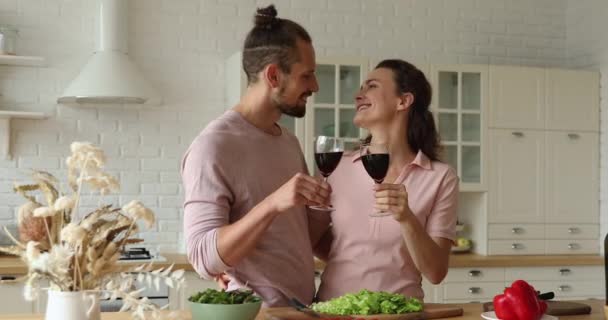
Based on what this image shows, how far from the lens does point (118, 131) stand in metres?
5.26

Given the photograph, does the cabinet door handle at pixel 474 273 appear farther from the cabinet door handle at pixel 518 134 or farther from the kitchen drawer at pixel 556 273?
the cabinet door handle at pixel 518 134

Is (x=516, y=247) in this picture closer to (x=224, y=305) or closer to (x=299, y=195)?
(x=299, y=195)

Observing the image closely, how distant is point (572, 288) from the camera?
17.9 feet

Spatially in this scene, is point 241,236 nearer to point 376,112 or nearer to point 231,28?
point 376,112

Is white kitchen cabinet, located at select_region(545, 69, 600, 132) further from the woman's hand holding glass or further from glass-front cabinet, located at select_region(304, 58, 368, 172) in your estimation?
the woman's hand holding glass

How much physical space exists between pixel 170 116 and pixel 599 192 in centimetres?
298

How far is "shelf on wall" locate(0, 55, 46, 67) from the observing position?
4.90m

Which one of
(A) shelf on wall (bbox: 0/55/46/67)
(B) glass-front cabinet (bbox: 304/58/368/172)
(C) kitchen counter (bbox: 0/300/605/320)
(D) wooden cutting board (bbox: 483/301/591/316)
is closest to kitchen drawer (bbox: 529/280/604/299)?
(B) glass-front cabinet (bbox: 304/58/368/172)

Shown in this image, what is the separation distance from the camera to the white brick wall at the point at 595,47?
571 centimetres

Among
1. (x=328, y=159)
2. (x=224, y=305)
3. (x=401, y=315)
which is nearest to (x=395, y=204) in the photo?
(x=328, y=159)

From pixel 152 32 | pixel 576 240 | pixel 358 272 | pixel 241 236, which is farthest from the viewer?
pixel 576 240

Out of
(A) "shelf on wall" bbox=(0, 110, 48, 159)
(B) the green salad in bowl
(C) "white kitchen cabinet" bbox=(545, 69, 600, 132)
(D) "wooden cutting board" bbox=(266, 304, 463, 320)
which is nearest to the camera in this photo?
(B) the green salad in bowl

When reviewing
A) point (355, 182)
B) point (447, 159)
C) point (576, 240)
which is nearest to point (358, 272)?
point (355, 182)

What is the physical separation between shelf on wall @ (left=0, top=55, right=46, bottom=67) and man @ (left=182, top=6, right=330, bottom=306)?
8.44ft
